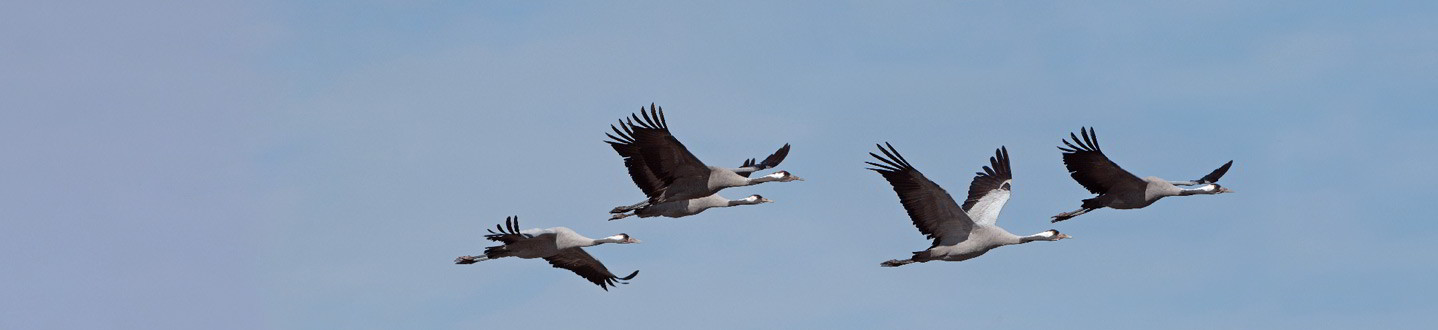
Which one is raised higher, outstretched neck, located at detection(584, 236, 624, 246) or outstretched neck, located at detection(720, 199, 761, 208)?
outstretched neck, located at detection(720, 199, 761, 208)

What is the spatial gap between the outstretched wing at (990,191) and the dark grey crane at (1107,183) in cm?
125

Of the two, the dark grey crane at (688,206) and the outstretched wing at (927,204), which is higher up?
the dark grey crane at (688,206)

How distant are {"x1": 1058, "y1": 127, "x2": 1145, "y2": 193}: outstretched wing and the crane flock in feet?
0.05

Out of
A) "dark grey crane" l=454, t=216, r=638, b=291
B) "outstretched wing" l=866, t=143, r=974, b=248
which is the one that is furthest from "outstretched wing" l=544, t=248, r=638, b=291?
"outstretched wing" l=866, t=143, r=974, b=248

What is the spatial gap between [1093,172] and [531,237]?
30.7ft

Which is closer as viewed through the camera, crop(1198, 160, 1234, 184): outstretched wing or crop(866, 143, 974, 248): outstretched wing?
crop(866, 143, 974, 248): outstretched wing

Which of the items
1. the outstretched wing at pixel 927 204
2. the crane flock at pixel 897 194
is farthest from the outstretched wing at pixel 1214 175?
the outstretched wing at pixel 927 204

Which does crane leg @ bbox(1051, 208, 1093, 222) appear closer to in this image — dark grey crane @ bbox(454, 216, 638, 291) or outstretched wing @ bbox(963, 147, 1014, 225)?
outstretched wing @ bbox(963, 147, 1014, 225)

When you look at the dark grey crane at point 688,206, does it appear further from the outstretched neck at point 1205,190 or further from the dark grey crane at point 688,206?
the outstretched neck at point 1205,190

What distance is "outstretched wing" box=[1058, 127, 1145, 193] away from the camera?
3616 centimetres

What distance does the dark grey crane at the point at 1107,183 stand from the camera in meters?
36.3

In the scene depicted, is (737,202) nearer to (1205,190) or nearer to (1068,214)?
(1068,214)

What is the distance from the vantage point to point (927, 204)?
33781 millimetres

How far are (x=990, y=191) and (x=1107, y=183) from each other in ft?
6.65
